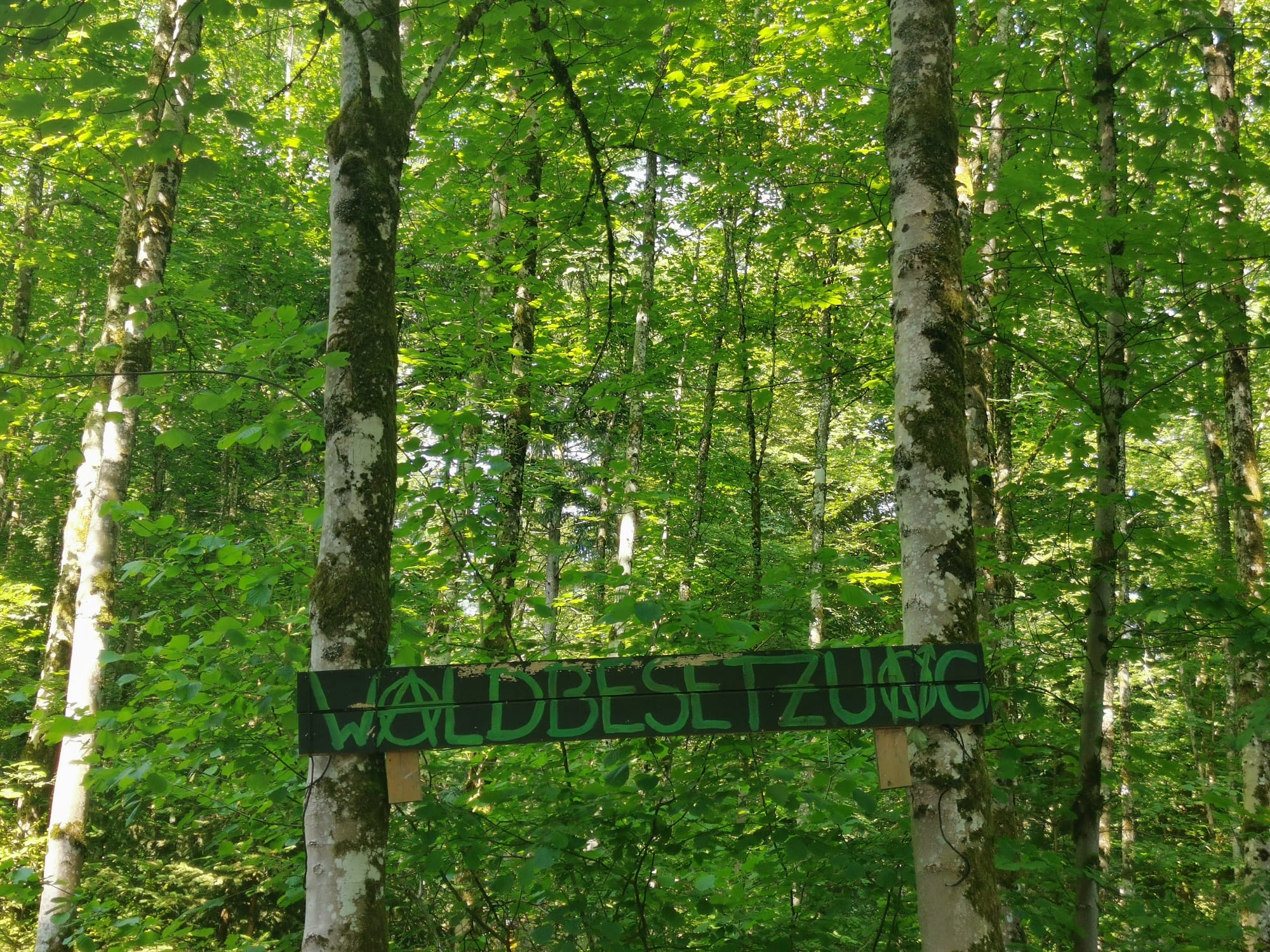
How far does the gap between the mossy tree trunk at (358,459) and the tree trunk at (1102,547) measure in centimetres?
271

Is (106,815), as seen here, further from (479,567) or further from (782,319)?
(782,319)

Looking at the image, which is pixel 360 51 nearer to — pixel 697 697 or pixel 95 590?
pixel 697 697

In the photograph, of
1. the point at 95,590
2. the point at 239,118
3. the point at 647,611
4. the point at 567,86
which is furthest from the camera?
the point at 95,590

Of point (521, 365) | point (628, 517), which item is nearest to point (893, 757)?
point (521, 365)

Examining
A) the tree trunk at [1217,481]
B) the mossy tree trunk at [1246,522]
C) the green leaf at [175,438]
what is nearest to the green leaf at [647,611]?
the green leaf at [175,438]

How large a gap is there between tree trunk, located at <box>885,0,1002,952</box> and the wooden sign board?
4.4 inches

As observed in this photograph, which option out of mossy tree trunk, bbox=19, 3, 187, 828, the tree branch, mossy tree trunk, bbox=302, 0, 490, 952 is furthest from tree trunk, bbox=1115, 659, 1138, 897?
mossy tree trunk, bbox=19, 3, 187, 828

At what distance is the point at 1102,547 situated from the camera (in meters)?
3.32

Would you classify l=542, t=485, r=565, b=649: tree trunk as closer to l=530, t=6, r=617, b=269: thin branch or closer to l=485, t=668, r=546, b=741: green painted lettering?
l=530, t=6, r=617, b=269: thin branch

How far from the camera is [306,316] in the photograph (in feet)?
41.0

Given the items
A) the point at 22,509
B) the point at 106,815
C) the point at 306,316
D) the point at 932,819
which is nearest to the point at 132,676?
the point at 932,819

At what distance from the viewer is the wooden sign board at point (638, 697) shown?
2094mm

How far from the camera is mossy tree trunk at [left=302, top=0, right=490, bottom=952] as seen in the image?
211 cm

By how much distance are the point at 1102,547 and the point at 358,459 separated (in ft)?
10.2
